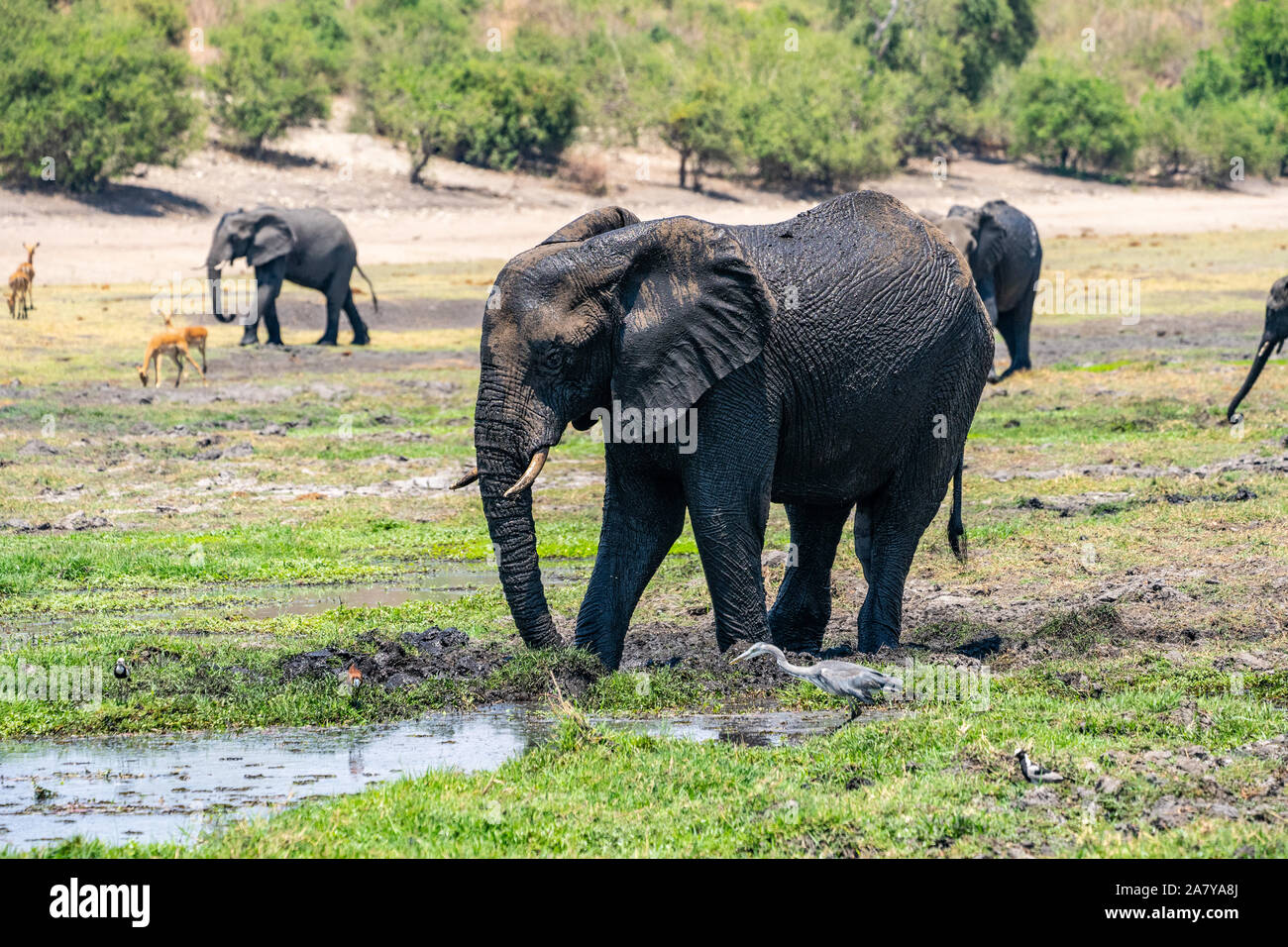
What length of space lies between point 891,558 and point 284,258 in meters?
22.4

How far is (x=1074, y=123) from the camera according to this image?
62.6 meters

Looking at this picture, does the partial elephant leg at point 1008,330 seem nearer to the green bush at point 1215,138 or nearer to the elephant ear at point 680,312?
the elephant ear at point 680,312

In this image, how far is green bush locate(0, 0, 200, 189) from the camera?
4294 cm

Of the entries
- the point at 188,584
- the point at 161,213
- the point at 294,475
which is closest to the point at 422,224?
the point at 161,213

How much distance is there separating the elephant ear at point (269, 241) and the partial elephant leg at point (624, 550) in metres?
22.6

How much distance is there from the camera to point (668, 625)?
40.0ft

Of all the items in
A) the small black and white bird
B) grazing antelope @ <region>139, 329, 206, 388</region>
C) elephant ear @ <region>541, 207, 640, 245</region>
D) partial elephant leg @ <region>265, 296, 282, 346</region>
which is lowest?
partial elephant leg @ <region>265, 296, 282, 346</region>

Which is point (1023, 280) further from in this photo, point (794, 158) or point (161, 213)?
point (794, 158)

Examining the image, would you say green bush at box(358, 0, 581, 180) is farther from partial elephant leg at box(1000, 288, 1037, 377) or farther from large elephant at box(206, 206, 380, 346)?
partial elephant leg at box(1000, 288, 1037, 377)

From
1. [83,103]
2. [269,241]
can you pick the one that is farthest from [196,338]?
[83,103]

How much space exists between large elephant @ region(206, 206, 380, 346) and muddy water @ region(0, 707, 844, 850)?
908 inches

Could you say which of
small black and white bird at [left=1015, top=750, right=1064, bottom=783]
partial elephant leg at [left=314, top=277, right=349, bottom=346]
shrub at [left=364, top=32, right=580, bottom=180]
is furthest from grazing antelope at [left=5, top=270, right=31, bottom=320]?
small black and white bird at [left=1015, top=750, right=1064, bottom=783]

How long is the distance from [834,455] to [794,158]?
151 feet

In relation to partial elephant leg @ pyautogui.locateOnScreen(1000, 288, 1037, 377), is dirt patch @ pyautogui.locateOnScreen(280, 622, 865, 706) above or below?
above
